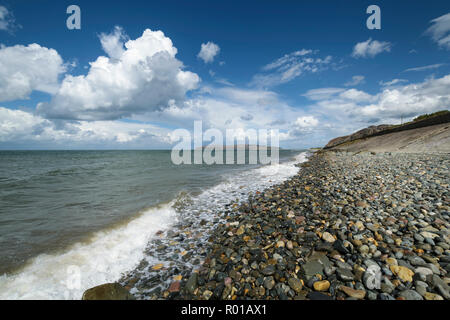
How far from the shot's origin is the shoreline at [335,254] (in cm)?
304

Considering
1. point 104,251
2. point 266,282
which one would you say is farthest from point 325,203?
point 104,251

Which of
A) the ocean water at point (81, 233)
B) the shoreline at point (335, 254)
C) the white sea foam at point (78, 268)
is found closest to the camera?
the shoreline at point (335, 254)

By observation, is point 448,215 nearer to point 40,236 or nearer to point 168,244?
point 168,244

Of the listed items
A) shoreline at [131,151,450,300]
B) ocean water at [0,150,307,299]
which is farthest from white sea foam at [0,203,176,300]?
shoreline at [131,151,450,300]

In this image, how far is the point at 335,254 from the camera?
3.91 metres

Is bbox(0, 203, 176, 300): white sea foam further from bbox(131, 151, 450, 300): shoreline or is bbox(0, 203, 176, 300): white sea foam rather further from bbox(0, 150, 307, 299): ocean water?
bbox(131, 151, 450, 300): shoreline

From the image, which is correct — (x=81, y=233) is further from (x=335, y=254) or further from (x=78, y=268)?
(x=335, y=254)

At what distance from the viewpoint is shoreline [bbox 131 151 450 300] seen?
304 cm

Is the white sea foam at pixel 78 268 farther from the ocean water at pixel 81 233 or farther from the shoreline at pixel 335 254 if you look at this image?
the shoreline at pixel 335 254

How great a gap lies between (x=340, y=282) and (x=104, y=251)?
21.2 ft

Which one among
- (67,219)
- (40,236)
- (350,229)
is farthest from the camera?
(67,219)

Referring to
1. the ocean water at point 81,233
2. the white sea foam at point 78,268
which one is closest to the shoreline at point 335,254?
the ocean water at point 81,233

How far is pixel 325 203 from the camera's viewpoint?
7.07 meters
